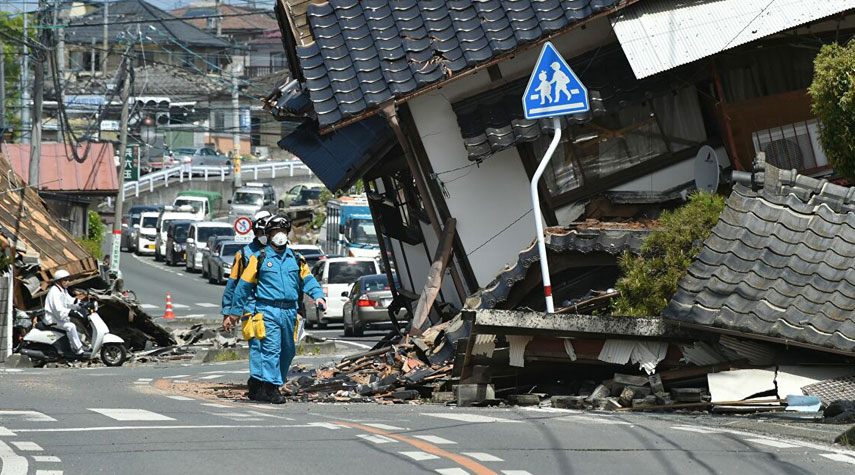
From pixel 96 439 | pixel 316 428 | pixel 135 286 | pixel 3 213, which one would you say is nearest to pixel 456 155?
pixel 316 428

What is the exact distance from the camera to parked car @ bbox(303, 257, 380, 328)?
36375 mm

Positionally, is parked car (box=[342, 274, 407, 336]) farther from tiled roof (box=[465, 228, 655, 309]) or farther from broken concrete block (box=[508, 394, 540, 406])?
broken concrete block (box=[508, 394, 540, 406])

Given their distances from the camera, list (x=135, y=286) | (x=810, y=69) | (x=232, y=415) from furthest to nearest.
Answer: (x=135, y=286), (x=810, y=69), (x=232, y=415)

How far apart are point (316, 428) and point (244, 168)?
69318mm

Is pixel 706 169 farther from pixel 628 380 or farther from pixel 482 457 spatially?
pixel 482 457

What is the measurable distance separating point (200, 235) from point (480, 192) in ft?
130

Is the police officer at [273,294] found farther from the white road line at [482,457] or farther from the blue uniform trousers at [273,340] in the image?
the white road line at [482,457]

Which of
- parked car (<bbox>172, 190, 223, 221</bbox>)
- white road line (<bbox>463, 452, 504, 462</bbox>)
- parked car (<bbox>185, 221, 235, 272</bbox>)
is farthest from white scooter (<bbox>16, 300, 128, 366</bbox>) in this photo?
parked car (<bbox>172, 190, 223, 221</bbox>)

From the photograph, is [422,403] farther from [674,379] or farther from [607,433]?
[607,433]

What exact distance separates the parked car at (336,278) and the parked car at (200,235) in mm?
18669

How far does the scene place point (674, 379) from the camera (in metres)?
12.9

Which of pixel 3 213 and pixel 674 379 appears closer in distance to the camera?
pixel 674 379

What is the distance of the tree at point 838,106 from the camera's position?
1165 centimetres

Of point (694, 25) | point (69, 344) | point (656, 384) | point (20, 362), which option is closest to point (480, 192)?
point (694, 25)
